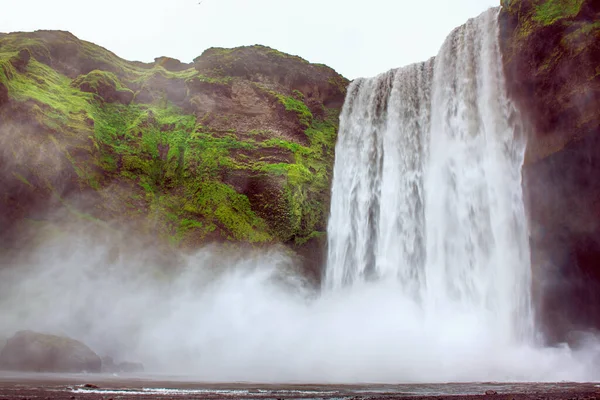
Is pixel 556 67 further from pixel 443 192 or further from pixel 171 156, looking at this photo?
pixel 171 156

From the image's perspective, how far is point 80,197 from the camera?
20547 millimetres

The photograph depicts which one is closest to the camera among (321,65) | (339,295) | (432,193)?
(432,193)

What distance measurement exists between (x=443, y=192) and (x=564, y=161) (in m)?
4.97

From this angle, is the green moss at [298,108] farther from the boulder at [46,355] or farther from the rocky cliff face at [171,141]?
the boulder at [46,355]

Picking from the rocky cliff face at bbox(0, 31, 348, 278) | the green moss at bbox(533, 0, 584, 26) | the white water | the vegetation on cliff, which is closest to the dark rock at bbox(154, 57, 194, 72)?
the rocky cliff face at bbox(0, 31, 348, 278)

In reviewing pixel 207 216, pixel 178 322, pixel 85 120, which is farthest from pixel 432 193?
pixel 85 120

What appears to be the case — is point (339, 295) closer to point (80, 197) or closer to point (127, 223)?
point (127, 223)

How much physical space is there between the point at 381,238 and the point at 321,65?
13.7 metres

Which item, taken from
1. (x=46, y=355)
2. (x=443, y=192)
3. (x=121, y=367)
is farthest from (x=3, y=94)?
(x=443, y=192)

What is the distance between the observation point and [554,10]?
16781 mm

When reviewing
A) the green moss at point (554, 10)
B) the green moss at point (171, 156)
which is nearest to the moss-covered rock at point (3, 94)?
the green moss at point (171, 156)

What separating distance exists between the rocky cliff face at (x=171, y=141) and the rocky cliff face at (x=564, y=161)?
10.6 metres

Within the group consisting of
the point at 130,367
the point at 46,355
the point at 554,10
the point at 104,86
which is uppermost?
the point at 104,86

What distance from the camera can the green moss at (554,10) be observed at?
53.3ft
